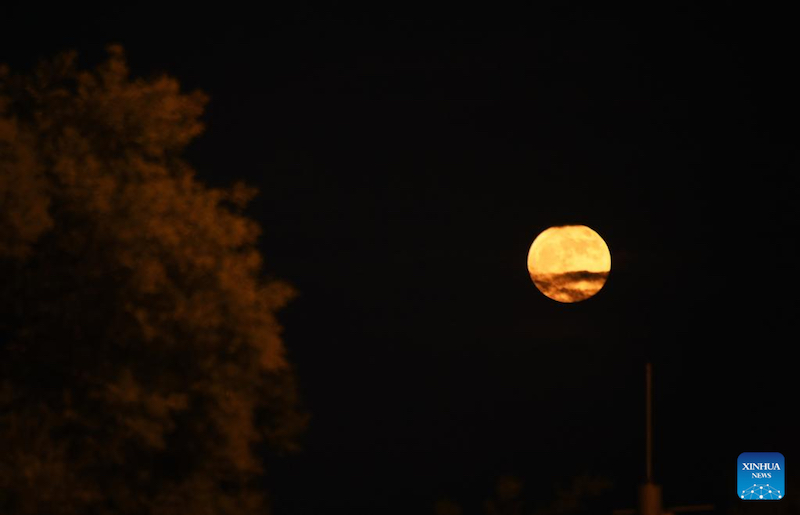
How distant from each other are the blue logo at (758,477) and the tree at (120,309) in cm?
701

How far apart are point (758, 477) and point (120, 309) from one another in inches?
372

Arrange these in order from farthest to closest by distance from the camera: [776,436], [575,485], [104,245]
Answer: [776,436], [575,485], [104,245]

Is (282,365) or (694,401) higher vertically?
(694,401)

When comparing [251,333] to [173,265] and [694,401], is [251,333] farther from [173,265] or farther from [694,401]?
[694,401]

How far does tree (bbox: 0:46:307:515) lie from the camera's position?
13.0m

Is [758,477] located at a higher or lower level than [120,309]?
lower

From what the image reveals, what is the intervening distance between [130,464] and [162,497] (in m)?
0.47

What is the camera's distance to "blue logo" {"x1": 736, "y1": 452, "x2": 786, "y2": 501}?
18.1 m

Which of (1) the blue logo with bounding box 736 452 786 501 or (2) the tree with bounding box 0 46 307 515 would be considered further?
(1) the blue logo with bounding box 736 452 786 501

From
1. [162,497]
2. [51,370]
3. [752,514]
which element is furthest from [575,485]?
[752,514]

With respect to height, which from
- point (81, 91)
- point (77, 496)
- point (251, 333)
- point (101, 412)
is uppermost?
point (81, 91)

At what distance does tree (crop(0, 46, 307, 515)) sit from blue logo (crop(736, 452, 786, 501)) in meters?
7.01

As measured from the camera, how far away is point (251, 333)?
1427 centimetres

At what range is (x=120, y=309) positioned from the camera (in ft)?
43.8
